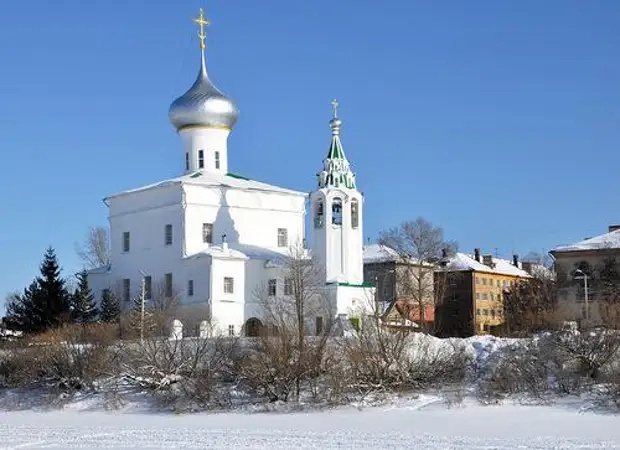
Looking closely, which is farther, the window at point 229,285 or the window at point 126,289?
the window at point 126,289

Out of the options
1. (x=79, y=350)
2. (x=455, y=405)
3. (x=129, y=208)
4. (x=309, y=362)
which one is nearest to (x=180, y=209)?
(x=129, y=208)

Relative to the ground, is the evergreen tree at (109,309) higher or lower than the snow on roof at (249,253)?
lower

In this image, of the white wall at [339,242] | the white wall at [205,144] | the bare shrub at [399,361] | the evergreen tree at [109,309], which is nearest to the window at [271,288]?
the white wall at [339,242]

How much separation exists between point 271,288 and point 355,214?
14.1 ft

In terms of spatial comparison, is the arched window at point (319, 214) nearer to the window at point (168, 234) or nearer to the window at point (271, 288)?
the window at point (271, 288)

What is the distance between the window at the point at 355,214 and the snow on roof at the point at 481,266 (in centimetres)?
2241

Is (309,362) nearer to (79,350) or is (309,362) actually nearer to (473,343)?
(473,343)

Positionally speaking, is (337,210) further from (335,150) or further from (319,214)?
(335,150)

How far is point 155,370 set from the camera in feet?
109

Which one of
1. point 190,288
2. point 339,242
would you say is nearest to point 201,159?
point 190,288

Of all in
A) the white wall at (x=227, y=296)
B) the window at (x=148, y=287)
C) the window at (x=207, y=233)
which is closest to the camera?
the white wall at (x=227, y=296)

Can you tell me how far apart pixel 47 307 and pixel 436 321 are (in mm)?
24372

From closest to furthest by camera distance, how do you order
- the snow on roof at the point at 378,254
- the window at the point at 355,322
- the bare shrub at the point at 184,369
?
the bare shrub at the point at 184,369, the window at the point at 355,322, the snow on roof at the point at 378,254

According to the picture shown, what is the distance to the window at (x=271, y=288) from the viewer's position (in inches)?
1789
